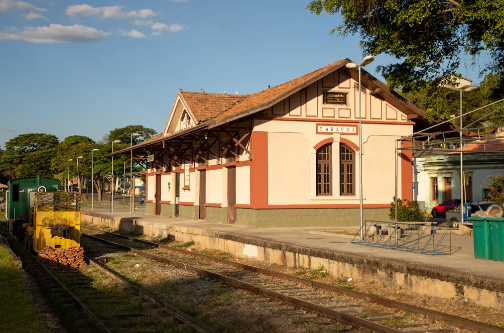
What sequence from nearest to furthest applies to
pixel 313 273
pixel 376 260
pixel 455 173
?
pixel 376 260 < pixel 313 273 < pixel 455 173

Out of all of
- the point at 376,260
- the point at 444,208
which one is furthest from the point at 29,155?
the point at 376,260

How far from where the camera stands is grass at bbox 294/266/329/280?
13298mm

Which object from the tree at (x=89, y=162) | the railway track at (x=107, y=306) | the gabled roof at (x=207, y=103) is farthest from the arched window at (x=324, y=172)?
the tree at (x=89, y=162)

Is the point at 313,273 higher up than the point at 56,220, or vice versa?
the point at 56,220

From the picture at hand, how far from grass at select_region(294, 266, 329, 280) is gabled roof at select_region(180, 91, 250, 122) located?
46.9 feet

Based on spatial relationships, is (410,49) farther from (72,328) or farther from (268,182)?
(72,328)

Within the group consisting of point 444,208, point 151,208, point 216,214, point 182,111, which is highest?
point 182,111

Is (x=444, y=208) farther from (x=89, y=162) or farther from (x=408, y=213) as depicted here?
(x=89, y=162)

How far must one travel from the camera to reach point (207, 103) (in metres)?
29.2

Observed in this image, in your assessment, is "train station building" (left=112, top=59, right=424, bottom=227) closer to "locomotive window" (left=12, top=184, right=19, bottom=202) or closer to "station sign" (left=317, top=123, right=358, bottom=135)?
"station sign" (left=317, top=123, right=358, bottom=135)

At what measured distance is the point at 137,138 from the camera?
367 ft

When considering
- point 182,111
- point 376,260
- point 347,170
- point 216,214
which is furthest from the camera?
point 182,111

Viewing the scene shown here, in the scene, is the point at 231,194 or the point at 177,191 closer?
the point at 231,194

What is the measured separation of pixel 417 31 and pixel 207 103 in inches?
520
